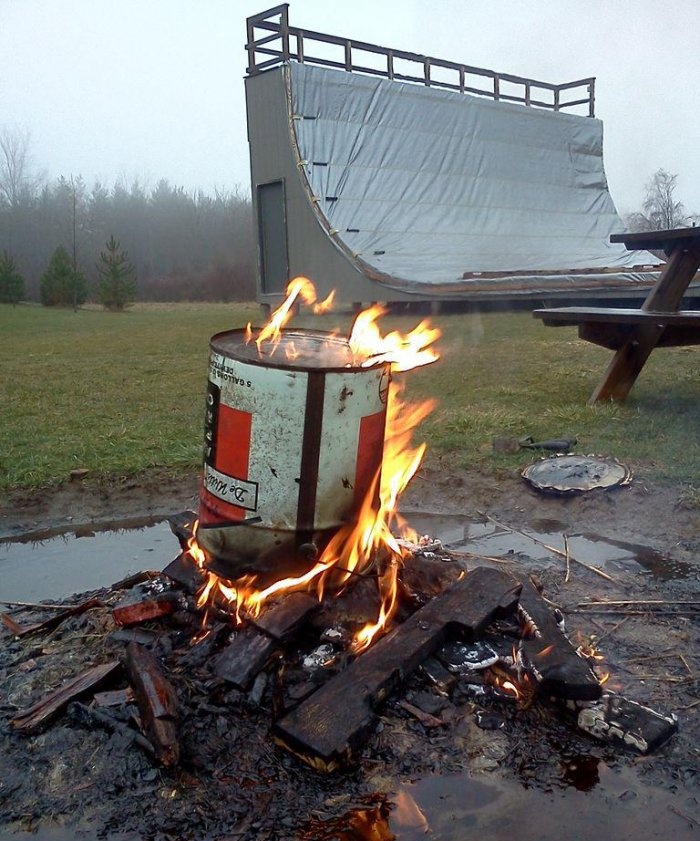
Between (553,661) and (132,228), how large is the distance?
63.0m

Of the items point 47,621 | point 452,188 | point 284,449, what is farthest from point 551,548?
point 452,188

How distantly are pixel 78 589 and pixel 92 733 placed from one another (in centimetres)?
125

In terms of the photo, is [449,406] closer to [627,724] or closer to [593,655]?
[593,655]

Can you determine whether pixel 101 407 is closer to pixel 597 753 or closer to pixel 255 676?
pixel 255 676

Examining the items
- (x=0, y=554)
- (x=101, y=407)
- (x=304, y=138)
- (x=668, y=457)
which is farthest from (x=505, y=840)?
(x=304, y=138)

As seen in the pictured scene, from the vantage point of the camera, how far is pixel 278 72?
12.7 metres

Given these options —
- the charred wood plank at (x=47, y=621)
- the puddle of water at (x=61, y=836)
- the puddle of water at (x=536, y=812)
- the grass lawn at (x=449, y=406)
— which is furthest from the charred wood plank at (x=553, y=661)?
the grass lawn at (x=449, y=406)

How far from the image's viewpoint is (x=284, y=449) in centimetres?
247

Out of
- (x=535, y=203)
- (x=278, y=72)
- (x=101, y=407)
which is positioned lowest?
(x=101, y=407)

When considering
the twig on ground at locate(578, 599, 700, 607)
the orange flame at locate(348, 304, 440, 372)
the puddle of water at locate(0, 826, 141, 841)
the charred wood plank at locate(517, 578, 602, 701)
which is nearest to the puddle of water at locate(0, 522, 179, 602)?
the puddle of water at locate(0, 826, 141, 841)

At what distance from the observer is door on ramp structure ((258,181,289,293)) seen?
1369 cm

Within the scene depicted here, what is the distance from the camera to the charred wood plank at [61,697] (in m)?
2.23

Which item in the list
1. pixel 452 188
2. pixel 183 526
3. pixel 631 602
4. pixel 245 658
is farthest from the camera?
pixel 452 188

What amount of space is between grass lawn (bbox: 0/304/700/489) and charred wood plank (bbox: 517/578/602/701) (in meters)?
2.03
